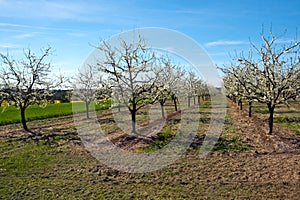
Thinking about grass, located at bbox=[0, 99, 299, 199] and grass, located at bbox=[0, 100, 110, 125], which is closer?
grass, located at bbox=[0, 99, 299, 199]

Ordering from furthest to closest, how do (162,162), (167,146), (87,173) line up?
(167,146), (162,162), (87,173)

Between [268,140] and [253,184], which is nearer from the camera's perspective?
[253,184]

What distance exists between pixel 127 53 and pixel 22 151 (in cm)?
759

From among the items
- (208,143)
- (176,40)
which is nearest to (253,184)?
(208,143)

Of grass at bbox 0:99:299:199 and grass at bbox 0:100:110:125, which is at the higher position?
grass at bbox 0:100:110:125

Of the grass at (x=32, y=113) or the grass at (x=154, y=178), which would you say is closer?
the grass at (x=154, y=178)

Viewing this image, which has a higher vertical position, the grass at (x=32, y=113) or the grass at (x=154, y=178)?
the grass at (x=32, y=113)

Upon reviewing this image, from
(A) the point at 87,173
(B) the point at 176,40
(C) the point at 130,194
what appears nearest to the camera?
(C) the point at 130,194

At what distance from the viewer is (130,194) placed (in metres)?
6.86

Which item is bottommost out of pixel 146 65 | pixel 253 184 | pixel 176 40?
pixel 253 184

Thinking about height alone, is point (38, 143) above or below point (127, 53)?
below

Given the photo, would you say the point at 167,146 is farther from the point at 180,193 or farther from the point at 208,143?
the point at 180,193

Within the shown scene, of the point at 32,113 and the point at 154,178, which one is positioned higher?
the point at 32,113

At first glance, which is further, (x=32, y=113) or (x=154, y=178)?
(x=32, y=113)
